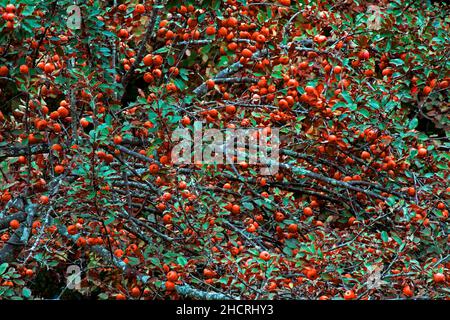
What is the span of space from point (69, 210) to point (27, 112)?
454 millimetres

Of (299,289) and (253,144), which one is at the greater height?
(253,144)

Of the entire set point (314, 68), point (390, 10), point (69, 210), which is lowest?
point (69, 210)

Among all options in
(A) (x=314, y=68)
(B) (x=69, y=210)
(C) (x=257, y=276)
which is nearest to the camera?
(C) (x=257, y=276)

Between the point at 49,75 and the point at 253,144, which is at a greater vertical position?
the point at 49,75

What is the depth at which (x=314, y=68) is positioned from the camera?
12.6 ft

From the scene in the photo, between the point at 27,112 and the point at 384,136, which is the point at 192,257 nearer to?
the point at 27,112

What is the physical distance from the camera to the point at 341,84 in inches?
130

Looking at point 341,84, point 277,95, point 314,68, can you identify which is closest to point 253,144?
point 277,95

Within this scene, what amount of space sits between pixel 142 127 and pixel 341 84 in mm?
1003
